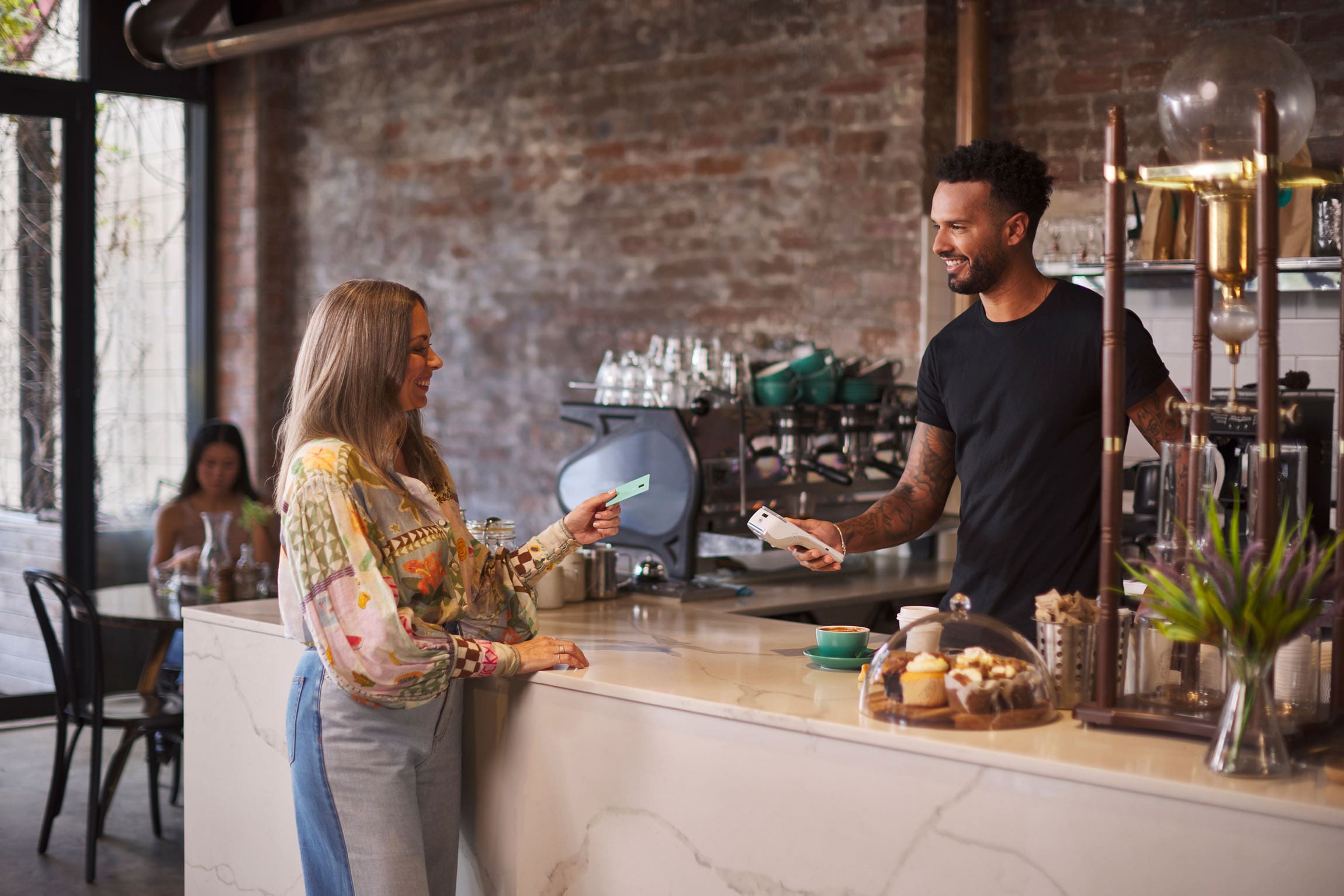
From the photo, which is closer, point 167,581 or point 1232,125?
point 1232,125

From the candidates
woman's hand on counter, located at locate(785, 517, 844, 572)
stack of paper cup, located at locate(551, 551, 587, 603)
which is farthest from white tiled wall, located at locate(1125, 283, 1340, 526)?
woman's hand on counter, located at locate(785, 517, 844, 572)

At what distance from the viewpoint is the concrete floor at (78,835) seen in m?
3.87

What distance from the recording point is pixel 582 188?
539 cm

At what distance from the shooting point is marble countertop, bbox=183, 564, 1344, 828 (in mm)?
1585

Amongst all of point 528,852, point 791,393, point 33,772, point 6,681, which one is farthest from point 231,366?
point 528,852

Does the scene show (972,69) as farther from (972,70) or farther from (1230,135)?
(1230,135)

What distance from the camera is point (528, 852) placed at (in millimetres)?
2305

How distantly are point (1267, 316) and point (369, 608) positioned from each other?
1.28 meters

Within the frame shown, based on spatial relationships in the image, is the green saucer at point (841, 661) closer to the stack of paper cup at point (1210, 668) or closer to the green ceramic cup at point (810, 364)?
the stack of paper cup at point (1210, 668)

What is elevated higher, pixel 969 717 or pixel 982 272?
pixel 982 272

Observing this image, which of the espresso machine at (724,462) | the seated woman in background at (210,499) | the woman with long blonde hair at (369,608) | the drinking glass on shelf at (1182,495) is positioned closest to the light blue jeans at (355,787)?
the woman with long blonde hair at (369,608)

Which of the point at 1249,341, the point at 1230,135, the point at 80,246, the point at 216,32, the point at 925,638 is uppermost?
the point at 216,32

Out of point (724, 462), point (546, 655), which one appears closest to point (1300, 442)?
point (724, 462)

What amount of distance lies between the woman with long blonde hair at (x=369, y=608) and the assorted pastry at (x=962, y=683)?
0.66 meters
